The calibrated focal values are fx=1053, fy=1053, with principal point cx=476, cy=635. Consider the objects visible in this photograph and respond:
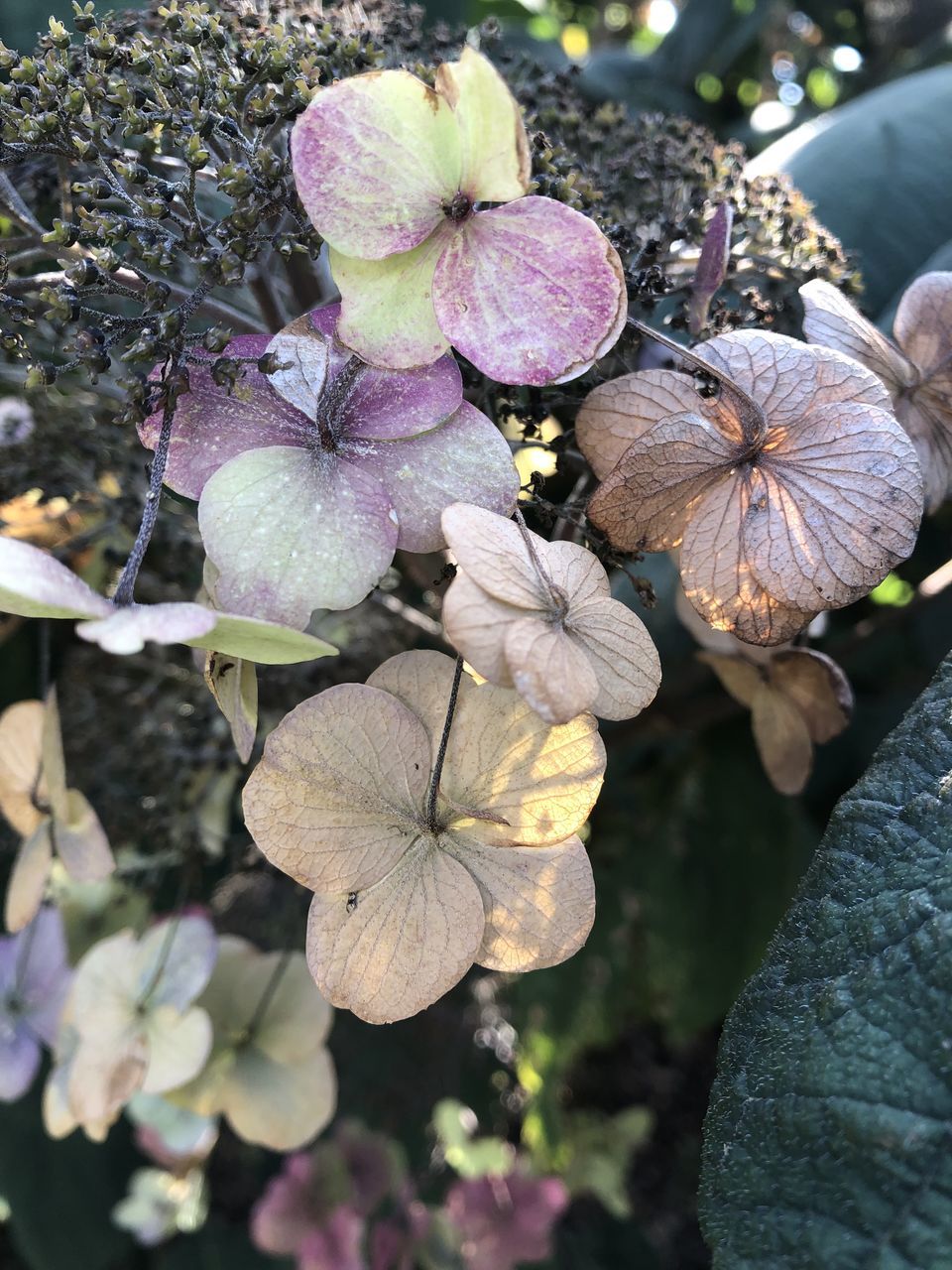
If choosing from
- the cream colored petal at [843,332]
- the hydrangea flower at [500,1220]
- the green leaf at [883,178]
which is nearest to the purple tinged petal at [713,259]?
the cream colored petal at [843,332]

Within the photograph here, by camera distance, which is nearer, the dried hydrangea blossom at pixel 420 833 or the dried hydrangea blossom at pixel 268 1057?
the dried hydrangea blossom at pixel 420 833

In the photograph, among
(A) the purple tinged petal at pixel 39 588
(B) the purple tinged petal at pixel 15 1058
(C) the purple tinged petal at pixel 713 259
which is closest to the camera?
(A) the purple tinged petal at pixel 39 588

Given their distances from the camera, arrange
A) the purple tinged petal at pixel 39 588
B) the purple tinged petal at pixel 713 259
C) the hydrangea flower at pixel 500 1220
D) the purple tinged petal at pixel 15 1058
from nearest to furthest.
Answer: the purple tinged petal at pixel 39 588 < the purple tinged petal at pixel 713 259 < the purple tinged petal at pixel 15 1058 < the hydrangea flower at pixel 500 1220

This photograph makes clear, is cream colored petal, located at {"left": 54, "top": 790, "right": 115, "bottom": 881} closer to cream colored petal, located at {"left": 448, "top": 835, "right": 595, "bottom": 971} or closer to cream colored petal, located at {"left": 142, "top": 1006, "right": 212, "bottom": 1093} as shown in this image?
cream colored petal, located at {"left": 142, "top": 1006, "right": 212, "bottom": 1093}

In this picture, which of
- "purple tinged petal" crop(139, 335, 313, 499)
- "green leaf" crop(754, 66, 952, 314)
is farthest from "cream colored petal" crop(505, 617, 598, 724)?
"green leaf" crop(754, 66, 952, 314)

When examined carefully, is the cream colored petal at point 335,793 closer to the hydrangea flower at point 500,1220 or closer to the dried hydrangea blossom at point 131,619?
the dried hydrangea blossom at point 131,619

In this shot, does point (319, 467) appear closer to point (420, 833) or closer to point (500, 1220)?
point (420, 833)

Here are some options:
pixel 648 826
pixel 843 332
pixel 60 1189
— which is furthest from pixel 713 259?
pixel 60 1189

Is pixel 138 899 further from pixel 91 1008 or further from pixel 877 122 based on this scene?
pixel 877 122
